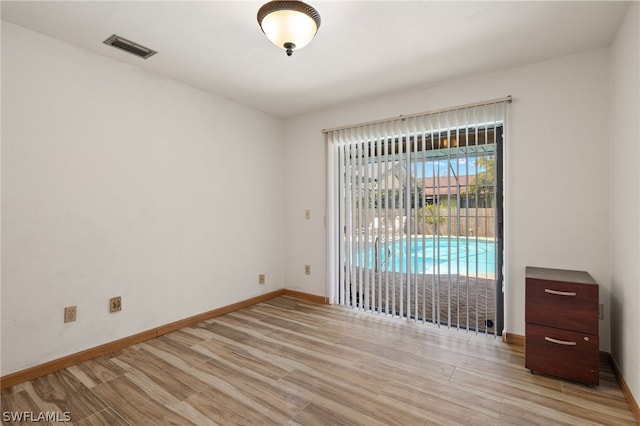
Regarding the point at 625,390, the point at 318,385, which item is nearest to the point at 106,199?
the point at 318,385

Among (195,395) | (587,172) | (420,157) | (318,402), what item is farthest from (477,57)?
(195,395)

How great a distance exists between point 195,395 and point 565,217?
10.5 ft

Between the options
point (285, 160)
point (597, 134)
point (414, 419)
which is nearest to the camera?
point (414, 419)

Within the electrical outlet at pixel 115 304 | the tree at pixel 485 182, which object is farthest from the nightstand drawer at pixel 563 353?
the electrical outlet at pixel 115 304

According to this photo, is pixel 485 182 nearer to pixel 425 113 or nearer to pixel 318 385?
pixel 425 113

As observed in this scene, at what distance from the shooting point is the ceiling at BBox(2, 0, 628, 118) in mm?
2059

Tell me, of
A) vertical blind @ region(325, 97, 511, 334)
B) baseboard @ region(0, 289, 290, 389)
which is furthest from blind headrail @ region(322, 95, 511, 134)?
baseboard @ region(0, 289, 290, 389)

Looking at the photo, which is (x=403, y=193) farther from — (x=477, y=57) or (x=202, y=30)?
(x=202, y=30)

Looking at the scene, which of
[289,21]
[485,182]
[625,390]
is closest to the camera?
[289,21]

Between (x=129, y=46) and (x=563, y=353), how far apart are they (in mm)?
4029

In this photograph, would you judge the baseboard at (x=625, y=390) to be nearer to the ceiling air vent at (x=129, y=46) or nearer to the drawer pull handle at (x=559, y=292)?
the drawer pull handle at (x=559, y=292)

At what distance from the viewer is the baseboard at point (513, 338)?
2816mm

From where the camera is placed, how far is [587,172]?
8.47 ft

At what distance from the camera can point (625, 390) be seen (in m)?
2.03
